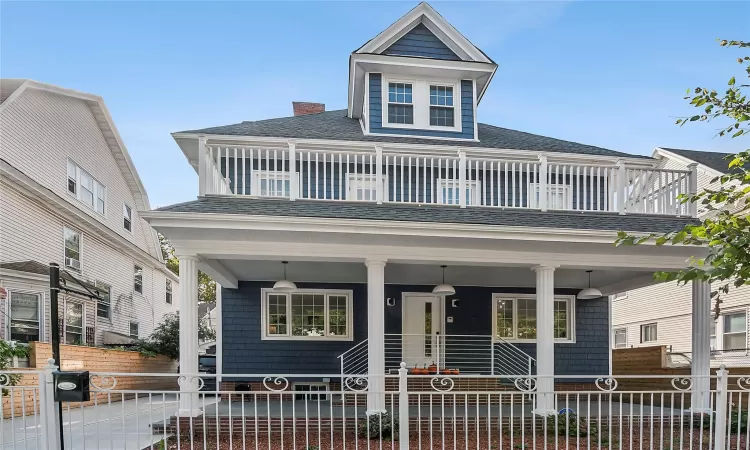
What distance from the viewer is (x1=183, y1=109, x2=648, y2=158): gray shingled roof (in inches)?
428

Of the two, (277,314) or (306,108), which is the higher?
(306,108)

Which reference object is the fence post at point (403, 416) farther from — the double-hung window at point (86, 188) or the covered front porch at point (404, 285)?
the double-hung window at point (86, 188)

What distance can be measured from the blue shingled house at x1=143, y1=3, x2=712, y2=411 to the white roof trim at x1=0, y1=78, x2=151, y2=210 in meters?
5.71

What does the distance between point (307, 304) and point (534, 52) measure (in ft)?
29.2

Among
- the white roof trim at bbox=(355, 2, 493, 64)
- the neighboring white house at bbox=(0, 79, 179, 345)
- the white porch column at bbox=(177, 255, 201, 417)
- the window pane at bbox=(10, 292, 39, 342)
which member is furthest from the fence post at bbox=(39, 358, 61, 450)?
the white roof trim at bbox=(355, 2, 493, 64)

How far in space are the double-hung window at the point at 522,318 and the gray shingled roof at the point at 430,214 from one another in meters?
4.14

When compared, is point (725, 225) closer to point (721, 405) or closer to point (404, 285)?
point (721, 405)

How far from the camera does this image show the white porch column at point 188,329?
287 inches

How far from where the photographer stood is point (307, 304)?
1190 cm

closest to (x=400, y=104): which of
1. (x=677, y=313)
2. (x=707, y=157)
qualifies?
(x=707, y=157)

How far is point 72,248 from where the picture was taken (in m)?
15.2

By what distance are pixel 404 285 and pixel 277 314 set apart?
314 centimetres

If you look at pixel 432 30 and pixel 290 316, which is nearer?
pixel 290 316

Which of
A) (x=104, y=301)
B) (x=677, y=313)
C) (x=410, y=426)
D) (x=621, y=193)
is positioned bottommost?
(x=677, y=313)
